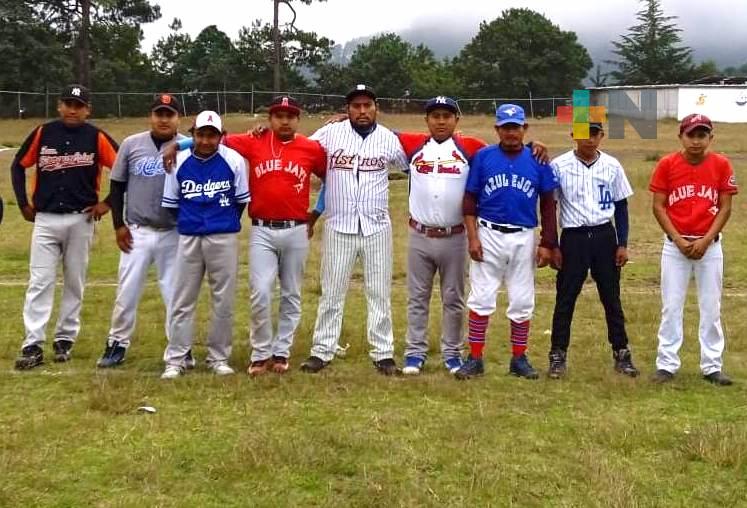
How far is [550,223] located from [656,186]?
751 millimetres

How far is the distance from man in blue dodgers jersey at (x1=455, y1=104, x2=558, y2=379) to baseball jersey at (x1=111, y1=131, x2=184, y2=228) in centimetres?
214

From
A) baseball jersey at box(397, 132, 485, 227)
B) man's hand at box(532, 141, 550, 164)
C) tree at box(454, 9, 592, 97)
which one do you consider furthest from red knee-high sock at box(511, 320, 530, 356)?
tree at box(454, 9, 592, 97)

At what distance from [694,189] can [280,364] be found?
3084 millimetres

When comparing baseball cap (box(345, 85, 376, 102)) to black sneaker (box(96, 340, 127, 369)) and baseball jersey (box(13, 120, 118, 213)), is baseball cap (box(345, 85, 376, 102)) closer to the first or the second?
baseball jersey (box(13, 120, 118, 213))

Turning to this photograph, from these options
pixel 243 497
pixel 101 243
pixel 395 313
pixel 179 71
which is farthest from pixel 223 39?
pixel 243 497

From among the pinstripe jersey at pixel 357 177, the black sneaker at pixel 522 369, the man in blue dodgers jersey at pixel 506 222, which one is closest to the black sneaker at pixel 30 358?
the pinstripe jersey at pixel 357 177

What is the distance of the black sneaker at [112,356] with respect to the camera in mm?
6195

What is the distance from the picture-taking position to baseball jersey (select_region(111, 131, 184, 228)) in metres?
5.96

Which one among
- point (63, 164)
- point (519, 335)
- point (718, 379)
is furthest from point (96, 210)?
point (718, 379)

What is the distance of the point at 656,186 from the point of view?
5789mm

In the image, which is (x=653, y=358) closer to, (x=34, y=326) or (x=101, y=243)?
(x=34, y=326)

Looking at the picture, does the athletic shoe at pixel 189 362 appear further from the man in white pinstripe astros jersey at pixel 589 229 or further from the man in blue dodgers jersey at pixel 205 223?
the man in white pinstripe astros jersey at pixel 589 229

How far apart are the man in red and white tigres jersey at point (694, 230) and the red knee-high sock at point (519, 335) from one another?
36.4 inches

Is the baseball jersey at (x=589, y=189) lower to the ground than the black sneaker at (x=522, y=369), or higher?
higher
